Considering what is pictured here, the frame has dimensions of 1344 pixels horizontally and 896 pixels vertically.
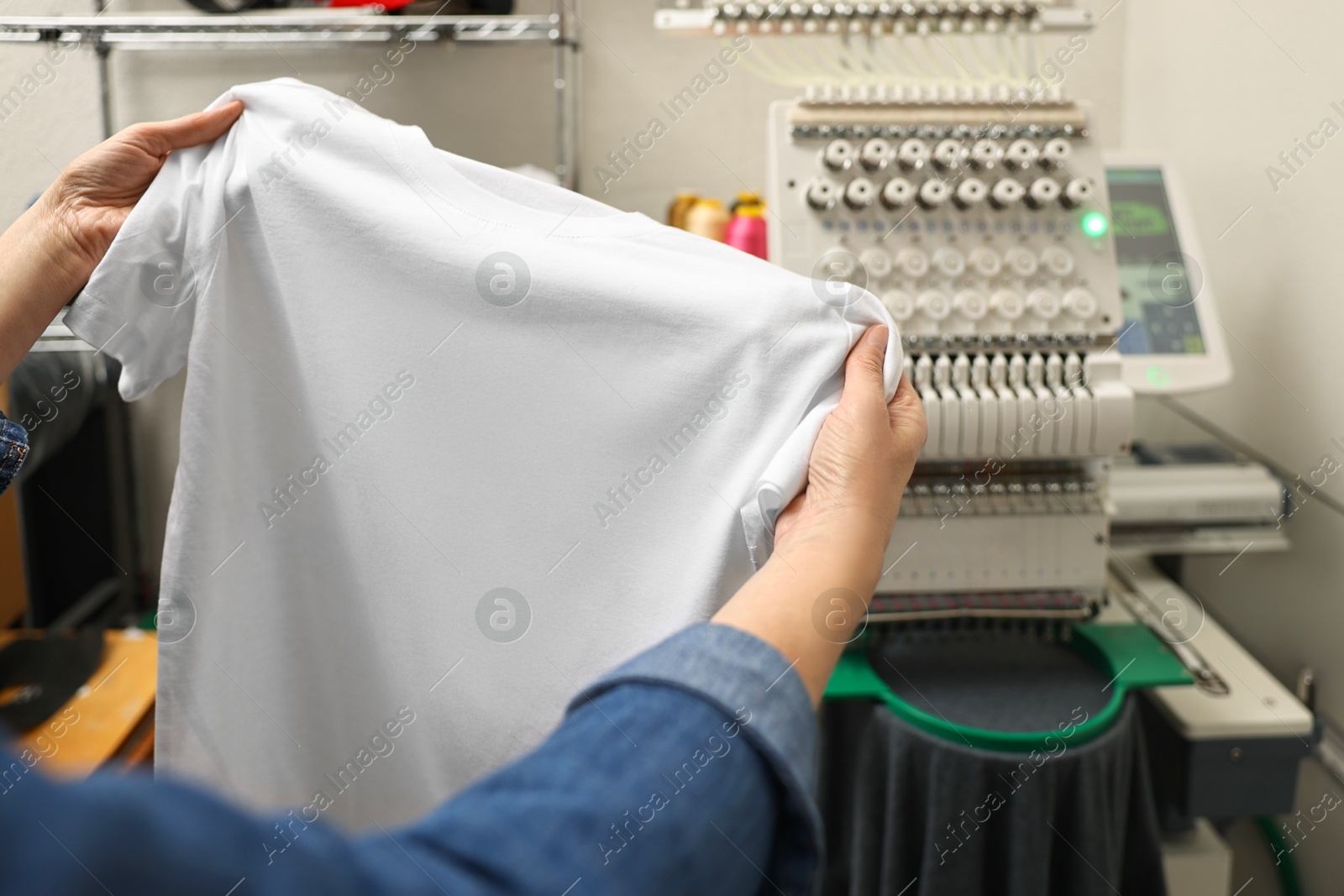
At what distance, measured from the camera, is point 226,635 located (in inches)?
33.6

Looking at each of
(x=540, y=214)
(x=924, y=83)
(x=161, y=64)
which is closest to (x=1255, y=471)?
(x=924, y=83)

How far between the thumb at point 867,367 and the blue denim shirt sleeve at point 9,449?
2.32 ft

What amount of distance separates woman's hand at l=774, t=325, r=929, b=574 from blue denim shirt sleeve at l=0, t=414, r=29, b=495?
0.65 metres

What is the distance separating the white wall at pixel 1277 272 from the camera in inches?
55.6

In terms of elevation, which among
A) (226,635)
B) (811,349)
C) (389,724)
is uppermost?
(811,349)

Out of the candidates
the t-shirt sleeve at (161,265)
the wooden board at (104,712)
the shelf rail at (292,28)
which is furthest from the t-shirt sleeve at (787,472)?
the shelf rail at (292,28)

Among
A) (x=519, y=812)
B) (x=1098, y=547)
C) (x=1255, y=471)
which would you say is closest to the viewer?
(x=519, y=812)

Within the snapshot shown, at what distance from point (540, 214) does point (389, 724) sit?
1.79ft

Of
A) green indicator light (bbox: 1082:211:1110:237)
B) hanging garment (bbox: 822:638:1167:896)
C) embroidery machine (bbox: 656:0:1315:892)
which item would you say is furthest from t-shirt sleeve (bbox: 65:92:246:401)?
green indicator light (bbox: 1082:211:1110:237)

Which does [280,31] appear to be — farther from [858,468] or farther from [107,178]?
[858,468]

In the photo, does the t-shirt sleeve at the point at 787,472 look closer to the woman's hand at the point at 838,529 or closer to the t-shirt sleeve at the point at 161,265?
the woman's hand at the point at 838,529

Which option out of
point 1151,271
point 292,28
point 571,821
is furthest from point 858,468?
point 292,28

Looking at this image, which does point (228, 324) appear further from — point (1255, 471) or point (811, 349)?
point (1255, 471)

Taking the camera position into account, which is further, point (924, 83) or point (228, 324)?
point (924, 83)
